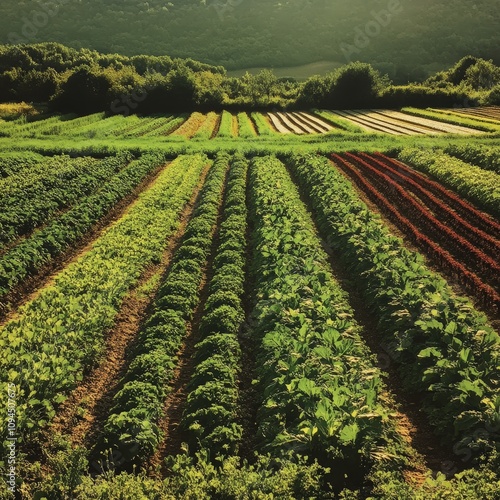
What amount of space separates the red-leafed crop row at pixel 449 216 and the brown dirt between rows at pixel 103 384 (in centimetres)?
1274

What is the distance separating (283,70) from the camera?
125m

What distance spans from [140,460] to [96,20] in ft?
530

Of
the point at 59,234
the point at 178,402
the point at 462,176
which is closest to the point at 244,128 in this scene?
the point at 462,176

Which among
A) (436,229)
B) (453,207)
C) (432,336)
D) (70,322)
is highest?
(453,207)

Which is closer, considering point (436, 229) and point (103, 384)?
point (103, 384)

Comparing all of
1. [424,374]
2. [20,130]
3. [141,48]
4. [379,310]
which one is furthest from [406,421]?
[141,48]

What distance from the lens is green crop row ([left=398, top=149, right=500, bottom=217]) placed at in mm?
24127

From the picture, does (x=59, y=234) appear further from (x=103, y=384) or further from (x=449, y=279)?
(x=449, y=279)

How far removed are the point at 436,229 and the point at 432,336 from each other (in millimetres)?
11163

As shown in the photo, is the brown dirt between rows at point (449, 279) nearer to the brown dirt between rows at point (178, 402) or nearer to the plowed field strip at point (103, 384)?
the brown dirt between rows at point (178, 402)

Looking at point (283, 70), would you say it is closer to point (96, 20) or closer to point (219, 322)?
point (96, 20)

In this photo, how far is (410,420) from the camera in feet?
34.7

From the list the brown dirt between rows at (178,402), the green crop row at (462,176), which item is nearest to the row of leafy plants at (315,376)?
the brown dirt between rows at (178,402)

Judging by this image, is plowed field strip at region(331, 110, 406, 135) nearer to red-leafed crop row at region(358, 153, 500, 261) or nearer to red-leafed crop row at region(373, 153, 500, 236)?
red-leafed crop row at region(373, 153, 500, 236)
